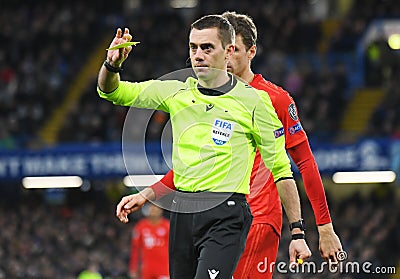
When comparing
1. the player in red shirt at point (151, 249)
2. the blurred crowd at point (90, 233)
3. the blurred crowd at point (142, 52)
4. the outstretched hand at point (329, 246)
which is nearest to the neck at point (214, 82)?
the outstretched hand at point (329, 246)

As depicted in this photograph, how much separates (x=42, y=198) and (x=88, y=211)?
1.69m

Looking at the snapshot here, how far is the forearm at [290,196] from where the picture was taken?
5.60 meters

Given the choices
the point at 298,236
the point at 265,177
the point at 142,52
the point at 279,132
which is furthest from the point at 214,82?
the point at 142,52

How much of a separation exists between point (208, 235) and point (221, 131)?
592 millimetres

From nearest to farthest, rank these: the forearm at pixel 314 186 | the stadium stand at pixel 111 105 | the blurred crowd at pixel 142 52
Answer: the forearm at pixel 314 186
the stadium stand at pixel 111 105
the blurred crowd at pixel 142 52

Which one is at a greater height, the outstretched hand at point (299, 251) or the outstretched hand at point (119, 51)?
the outstretched hand at point (119, 51)

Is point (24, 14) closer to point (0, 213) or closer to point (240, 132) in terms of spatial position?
point (0, 213)

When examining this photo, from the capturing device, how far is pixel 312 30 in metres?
22.9

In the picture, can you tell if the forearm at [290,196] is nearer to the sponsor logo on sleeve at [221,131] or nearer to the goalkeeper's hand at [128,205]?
the sponsor logo on sleeve at [221,131]

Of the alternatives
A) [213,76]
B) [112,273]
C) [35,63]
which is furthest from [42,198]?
[213,76]

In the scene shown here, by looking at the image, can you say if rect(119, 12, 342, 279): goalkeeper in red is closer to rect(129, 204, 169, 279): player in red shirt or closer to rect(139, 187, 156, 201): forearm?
rect(139, 187, 156, 201): forearm

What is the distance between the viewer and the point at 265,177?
6289 millimetres

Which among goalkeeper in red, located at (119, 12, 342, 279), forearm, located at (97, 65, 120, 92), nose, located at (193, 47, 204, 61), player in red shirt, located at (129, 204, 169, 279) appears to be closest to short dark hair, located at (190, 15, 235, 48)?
nose, located at (193, 47, 204, 61)

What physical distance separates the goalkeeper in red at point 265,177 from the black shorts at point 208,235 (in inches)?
35.0
